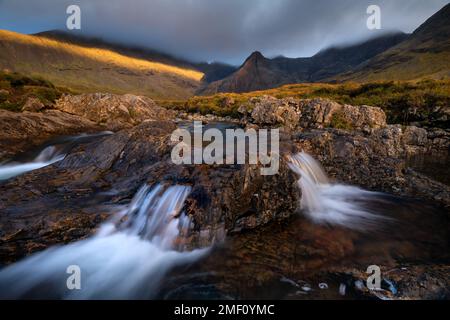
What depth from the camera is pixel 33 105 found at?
119 feet

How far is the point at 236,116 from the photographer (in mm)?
63469

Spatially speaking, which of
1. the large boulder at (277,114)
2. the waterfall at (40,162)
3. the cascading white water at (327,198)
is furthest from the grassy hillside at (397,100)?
the waterfall at (40,162)

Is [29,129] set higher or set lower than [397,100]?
lower

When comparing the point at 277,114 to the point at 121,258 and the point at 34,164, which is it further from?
the point at 121,258

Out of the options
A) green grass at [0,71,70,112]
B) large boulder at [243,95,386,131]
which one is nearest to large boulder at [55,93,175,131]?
green grass at [0,71,70,112]

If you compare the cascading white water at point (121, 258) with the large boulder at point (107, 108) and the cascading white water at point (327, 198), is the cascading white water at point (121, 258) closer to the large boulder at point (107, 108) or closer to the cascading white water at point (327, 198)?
the cascading white water at point (327, 198)

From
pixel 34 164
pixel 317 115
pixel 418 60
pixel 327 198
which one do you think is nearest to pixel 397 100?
pixel 317 115

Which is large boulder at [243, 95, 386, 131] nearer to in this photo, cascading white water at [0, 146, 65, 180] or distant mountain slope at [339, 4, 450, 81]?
cascading white water at [0, 146, 65, 180]

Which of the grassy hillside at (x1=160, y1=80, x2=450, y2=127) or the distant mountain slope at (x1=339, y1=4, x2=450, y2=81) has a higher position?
the distant mountain slope at (x1=339, y1=4, x2=450, y2=81)

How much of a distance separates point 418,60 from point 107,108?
176075mm

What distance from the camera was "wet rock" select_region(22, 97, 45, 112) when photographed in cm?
3558

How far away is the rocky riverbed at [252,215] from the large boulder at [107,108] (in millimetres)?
25898

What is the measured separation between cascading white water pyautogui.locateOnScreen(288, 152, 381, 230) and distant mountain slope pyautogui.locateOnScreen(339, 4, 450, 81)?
450 ft
